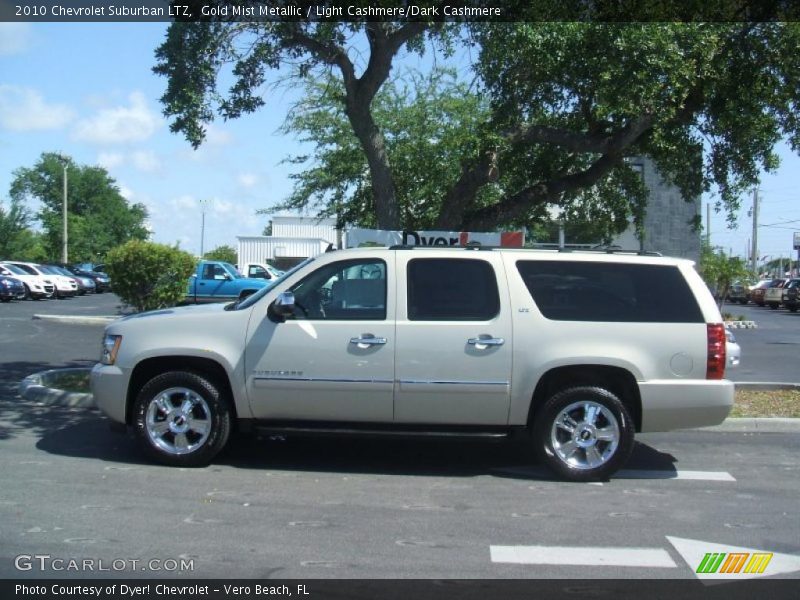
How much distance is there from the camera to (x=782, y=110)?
35.4 ft

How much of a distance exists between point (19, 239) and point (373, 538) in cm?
6941

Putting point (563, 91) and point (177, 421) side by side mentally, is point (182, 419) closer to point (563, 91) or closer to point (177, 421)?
point (177, 421)

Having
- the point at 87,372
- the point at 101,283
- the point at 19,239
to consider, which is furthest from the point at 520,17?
the point at 19,239

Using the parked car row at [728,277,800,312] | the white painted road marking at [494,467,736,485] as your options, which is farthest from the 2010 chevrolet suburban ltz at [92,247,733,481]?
the parked car row at [728,277,800,312]

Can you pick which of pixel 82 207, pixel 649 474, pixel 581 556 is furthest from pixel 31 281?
pixel 82 207

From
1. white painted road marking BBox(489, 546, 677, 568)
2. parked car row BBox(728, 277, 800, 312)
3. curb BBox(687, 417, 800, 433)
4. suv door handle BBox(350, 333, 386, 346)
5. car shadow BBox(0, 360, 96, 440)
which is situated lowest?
white painted road marking BBox(489, 546, 677, 568)

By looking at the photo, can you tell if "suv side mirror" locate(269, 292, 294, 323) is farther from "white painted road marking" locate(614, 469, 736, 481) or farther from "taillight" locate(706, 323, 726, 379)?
"taillight" locate(706, 323, 726, 379)

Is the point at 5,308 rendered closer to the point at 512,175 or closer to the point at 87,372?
the point at 87,372

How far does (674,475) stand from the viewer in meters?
7.53

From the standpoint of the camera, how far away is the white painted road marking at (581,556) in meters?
5.25

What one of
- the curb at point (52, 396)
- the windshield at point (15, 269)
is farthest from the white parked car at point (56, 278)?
the curb at point (52, 396)

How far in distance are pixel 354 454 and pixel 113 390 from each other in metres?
2.30

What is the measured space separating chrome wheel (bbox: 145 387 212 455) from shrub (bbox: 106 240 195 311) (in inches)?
335

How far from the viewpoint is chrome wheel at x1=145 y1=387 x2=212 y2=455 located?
7297 millimetres
